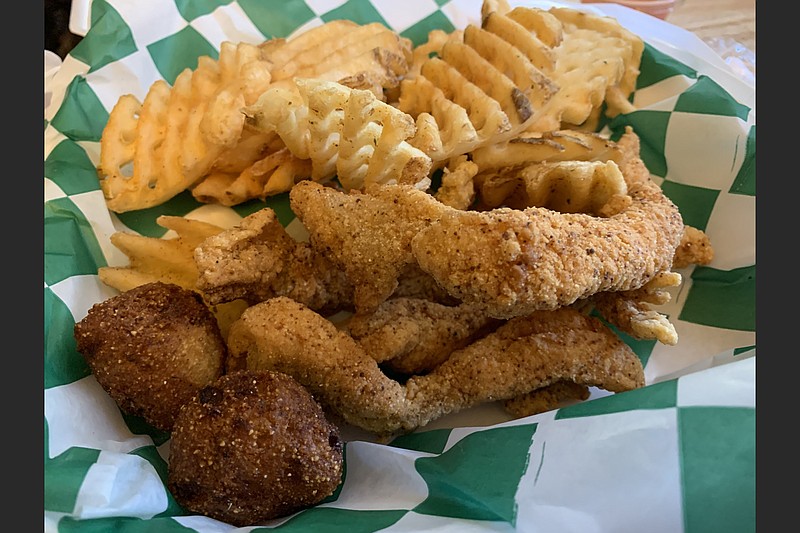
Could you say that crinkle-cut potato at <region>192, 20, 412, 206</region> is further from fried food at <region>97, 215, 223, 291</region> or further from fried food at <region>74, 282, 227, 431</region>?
fried food at <region>74, 282, 227, 431</region>

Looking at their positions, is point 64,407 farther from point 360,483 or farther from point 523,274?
point 523,274

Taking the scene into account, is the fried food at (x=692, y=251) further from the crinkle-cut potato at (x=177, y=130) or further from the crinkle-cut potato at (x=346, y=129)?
the crinkle-cut potato at (x=177, y=130)

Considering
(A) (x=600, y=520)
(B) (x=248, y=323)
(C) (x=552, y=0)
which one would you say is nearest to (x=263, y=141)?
(B) (x=248, y=323)

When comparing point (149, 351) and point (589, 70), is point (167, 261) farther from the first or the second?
point (589, 70)

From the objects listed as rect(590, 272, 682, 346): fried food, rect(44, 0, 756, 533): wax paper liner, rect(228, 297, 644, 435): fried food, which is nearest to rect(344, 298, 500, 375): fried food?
rect(228, 297, 644, 435): fried food

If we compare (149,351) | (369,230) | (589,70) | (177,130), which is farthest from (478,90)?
→ (149,351)

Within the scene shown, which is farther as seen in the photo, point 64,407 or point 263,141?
point 263,141

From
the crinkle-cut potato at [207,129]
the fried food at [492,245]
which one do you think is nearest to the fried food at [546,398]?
the fried food at [492,245]
